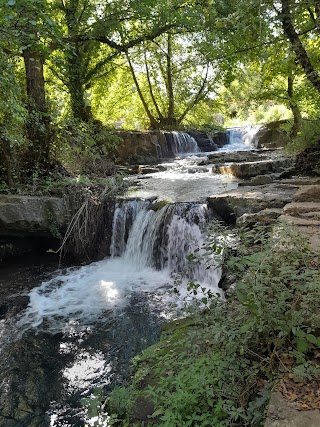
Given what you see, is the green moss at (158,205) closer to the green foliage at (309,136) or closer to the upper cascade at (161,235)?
the upper cascade at (161,235)

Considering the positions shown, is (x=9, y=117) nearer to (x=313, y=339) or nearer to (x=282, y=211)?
(x=282, y=211)

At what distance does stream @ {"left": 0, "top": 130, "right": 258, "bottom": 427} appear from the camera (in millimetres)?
3551

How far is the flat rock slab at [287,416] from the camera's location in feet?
5.31

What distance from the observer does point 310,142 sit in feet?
23.7

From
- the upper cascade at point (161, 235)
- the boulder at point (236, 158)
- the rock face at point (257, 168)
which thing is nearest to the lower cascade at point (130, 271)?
the upper cascade at point (161, 235)

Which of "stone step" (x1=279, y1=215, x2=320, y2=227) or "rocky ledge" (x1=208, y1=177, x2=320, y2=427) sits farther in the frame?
"stone step" (x1=279, y1=215, x2=320, y2=227)

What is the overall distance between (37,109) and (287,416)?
7482mm

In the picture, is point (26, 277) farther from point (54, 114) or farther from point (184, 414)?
point (184, 414)

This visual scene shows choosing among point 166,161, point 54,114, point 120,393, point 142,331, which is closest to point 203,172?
point 166,161

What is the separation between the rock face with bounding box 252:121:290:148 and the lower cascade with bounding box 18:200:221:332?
1024cm

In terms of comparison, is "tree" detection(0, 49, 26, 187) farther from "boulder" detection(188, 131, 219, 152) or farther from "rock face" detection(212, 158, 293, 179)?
"boulder" detection(188, 131, 219, 152)

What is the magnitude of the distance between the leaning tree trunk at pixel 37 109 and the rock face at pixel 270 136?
35.2ft

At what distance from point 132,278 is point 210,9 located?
4.87m

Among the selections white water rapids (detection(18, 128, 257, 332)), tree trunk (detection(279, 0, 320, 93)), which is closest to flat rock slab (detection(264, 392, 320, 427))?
white water rapids (detection(18, 128, 257, 332))
